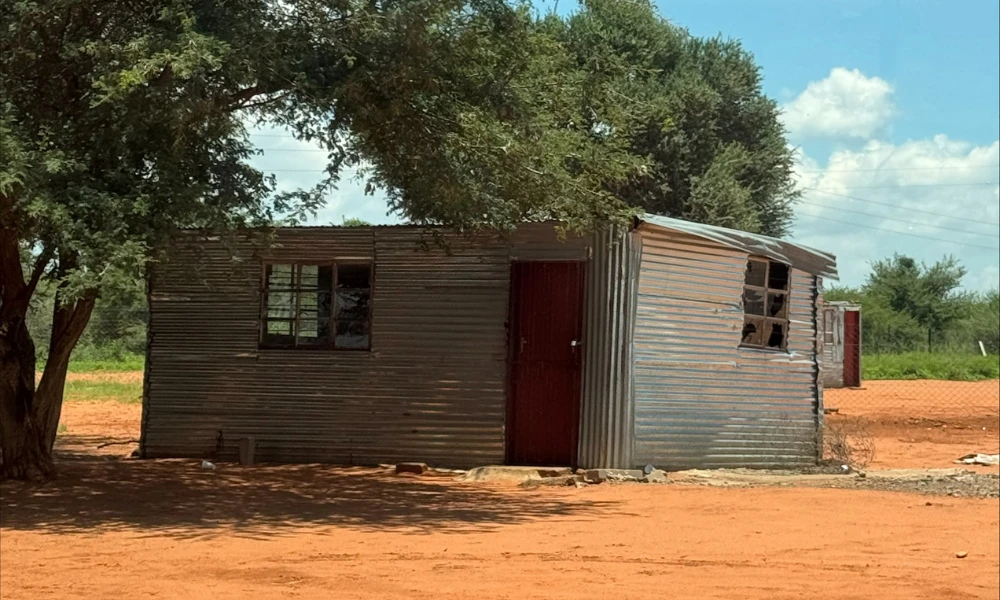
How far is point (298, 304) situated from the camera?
14.8m

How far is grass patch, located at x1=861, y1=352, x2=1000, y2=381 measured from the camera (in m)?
30.4

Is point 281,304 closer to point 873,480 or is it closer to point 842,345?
point 873,480

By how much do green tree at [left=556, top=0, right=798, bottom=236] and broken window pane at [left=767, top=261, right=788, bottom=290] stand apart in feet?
27.1

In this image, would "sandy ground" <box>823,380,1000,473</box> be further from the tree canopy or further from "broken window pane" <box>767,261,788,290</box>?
the tree canopy

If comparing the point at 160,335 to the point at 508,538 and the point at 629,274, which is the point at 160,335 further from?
the point at 508,538

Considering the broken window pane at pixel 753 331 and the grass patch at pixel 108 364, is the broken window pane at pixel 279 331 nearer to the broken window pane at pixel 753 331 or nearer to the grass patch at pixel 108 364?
the broken window pane at pixel 753 331

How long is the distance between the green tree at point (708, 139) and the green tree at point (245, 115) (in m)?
11.3

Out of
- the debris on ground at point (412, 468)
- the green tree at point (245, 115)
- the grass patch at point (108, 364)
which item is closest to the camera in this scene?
the green tree at point (245, 115)

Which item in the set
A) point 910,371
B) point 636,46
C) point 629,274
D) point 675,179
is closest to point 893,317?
point 910,371

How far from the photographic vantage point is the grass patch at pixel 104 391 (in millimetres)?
26875

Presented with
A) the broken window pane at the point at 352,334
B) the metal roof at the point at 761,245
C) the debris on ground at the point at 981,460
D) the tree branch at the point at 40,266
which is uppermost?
the metal roof at the point at 761,245

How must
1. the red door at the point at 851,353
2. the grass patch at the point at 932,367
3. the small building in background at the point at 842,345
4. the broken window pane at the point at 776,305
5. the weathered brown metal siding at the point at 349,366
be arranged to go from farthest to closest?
the grass patch at the point at 932,367 < the red door at the point at 851,353 < the small building in background at the point at 842,345 < the broken window pane at the point at 776,305 < the weathered brown metal siding at the point at 349,366

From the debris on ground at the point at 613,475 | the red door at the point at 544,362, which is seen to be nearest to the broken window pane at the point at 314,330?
the red door at the point at 544,362

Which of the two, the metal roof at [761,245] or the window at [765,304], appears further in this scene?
the window at [765,304]
